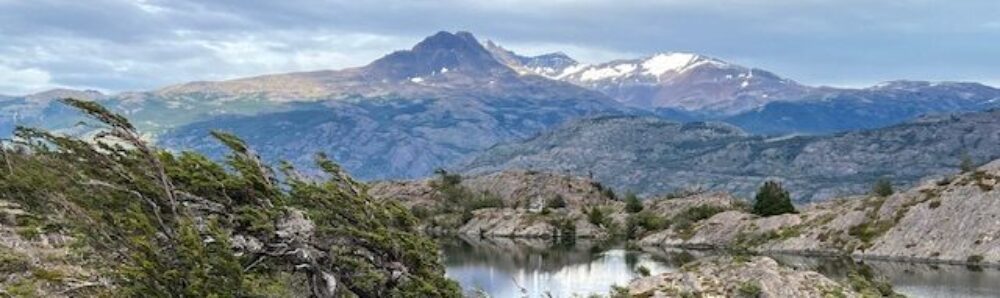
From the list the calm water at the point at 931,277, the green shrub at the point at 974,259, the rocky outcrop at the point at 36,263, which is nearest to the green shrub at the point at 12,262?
the rocky outcrop at the point at 36,263

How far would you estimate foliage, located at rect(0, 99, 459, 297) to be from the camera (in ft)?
80.2

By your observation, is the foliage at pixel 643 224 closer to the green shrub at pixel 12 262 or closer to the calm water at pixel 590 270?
the calm water at pixel 590 270

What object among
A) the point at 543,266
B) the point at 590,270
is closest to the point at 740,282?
the point at 590,270

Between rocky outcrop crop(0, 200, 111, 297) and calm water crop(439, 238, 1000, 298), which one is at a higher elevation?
rocky outcrop crop(0, 200, 111, 297)

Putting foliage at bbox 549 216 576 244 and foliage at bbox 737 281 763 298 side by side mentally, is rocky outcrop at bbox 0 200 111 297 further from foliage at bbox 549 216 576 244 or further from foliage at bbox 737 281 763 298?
foliage at bbox 549 216 576 244

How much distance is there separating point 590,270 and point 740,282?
78.2 meters

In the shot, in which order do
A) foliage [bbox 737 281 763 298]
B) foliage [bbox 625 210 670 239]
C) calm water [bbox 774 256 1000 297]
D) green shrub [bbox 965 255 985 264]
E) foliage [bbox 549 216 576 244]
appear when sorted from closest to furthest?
foliage [bbox 737 281 763 298]
calm water [bbox 774 256 1000 297]
green shrub [bbox 965 255 985 264]
foliage [bbox 625 210 670 239]
foliage [bbox 549 216 576 244]

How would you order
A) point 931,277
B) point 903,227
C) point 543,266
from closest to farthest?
1. point 931,277
2. point 903,227
3. point 543,266

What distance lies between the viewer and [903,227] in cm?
12862

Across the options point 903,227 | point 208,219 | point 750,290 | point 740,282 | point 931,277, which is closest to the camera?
point 208,219

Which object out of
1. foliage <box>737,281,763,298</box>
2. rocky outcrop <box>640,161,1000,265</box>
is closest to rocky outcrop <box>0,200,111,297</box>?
foliage <box>737,281,763,298</box>

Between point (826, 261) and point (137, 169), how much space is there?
108009 mm

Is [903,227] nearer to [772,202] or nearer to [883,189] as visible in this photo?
[883,189]

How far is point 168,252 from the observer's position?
82.0ft
